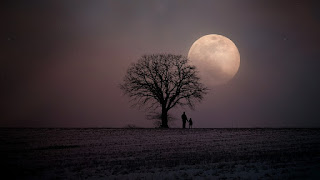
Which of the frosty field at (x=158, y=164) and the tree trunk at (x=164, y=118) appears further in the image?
the tree trunk at (x=164, y=118)

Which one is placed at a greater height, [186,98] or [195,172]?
[186,98]

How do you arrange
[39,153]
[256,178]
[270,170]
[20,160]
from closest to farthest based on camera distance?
[256,178]
[270,170]
[20,160]
[39,153]

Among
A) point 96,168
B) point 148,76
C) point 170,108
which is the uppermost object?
point 148,76

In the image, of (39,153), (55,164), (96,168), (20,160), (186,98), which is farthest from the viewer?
(186,98)

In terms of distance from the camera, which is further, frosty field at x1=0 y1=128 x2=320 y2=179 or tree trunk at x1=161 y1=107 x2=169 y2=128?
tree trunk at x1=161 y1=107 x2=169 y2=128

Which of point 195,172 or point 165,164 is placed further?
point 165,164

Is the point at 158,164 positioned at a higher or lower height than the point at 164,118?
lower

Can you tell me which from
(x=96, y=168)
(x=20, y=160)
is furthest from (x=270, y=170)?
(x=20, y=160)

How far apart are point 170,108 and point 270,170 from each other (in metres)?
35.9

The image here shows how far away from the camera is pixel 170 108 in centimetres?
4838

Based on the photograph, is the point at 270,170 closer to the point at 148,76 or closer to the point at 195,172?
the point at 195,172

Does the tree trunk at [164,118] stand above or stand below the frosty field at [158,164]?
above

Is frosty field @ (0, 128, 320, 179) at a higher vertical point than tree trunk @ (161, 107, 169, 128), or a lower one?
lower

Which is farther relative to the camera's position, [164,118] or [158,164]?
[164,118]
